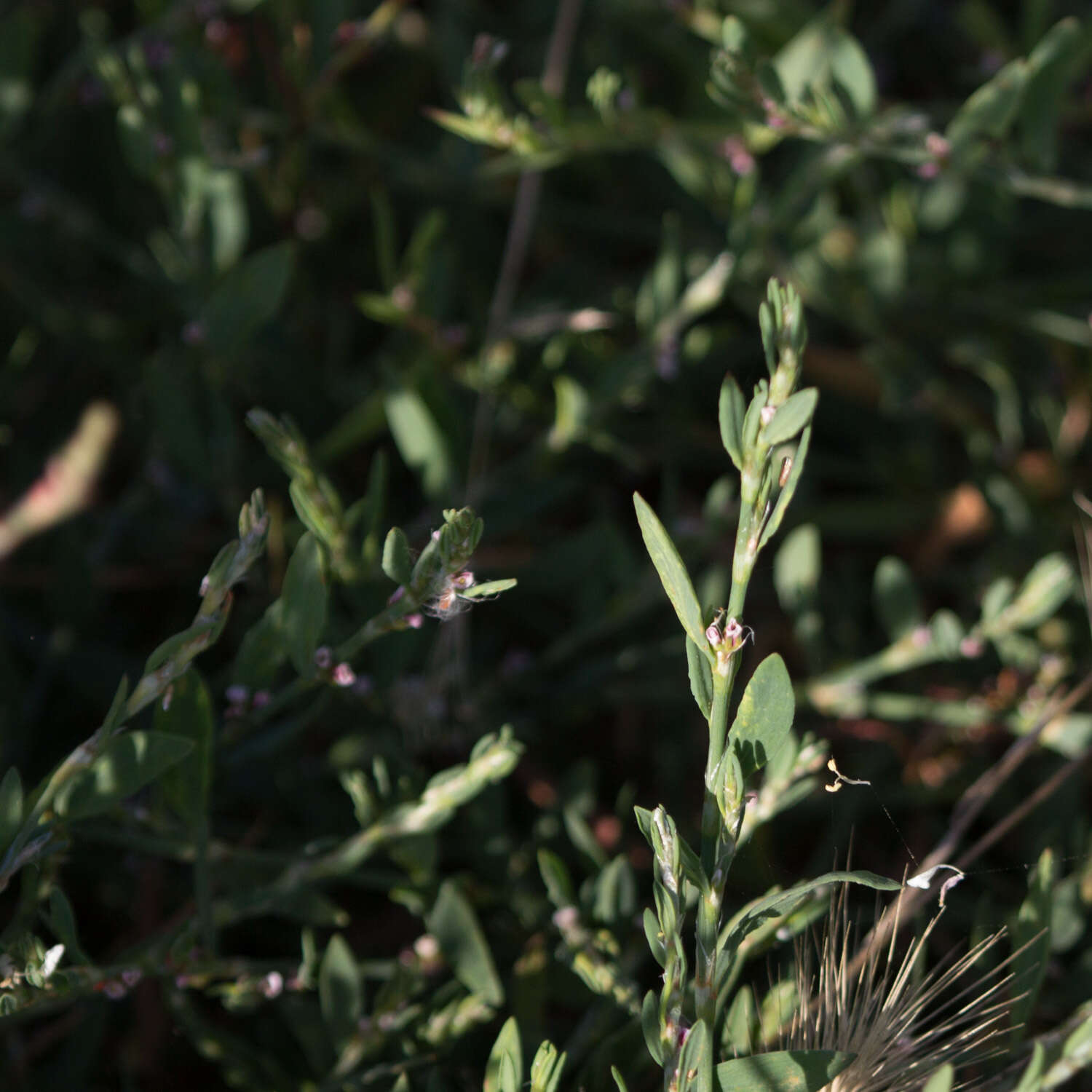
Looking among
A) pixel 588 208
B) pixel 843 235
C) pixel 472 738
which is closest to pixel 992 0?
pixel 843 235

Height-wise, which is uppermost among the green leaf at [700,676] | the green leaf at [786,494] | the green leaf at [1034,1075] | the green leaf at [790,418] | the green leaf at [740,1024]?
the green leaf at [790,418]

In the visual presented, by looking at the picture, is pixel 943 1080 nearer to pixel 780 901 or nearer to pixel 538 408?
pixel 780 901

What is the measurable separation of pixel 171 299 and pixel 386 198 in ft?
1.05

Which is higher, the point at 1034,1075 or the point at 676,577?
the point at 676,577

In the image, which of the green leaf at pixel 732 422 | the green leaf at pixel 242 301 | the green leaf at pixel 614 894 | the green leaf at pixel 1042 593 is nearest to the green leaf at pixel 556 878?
the green leaf at pixel 614 894

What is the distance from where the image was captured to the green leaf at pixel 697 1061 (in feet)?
2.01

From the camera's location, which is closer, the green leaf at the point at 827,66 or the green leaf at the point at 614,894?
the green leaf at the point at 614,894

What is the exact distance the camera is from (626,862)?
0.88 m

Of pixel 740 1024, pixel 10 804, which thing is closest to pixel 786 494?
pixel 740 1024

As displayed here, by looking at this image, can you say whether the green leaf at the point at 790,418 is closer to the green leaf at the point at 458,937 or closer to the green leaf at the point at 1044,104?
the green leaf at the point at 458,937

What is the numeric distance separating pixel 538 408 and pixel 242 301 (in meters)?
0.34

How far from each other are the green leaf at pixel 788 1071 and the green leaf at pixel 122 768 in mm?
368

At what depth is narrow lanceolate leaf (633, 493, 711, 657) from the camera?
2.05 feet

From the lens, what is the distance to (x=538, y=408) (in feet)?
4.20
